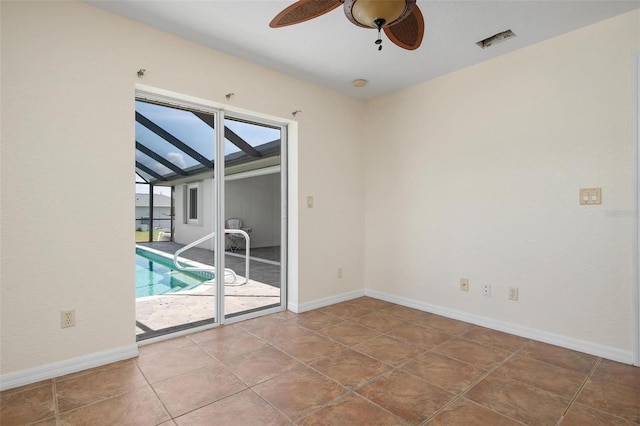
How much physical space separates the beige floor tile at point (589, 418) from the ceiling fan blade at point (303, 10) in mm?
2466

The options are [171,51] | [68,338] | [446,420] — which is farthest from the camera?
[171,51]

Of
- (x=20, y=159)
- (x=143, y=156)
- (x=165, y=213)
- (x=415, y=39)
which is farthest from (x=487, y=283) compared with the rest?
(x=20, y=159)

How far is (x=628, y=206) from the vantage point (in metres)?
2.40

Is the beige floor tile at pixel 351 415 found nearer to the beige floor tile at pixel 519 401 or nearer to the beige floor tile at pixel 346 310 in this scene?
the beige floor tile at pixel 519 401

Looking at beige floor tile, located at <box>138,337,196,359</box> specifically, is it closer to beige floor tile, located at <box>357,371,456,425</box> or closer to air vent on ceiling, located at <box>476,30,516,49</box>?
beige floor tile, located at <box>357,371,456,425</box>

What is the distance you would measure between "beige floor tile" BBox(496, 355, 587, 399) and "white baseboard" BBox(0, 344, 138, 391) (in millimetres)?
2736

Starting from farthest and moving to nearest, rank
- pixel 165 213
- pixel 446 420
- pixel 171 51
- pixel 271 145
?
pixel 271 145 → pixel 165 213 → pixel 171 51 → pixel 446 420

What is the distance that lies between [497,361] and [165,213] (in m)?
3.02

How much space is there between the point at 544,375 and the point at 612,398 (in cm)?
35

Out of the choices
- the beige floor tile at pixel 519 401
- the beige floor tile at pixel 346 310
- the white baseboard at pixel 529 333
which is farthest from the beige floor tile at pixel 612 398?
the beige floor tile at pixel 346 310

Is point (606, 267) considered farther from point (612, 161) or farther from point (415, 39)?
point (415, 39)

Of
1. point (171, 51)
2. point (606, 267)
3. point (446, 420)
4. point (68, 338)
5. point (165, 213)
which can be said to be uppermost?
→ point (171, 51)

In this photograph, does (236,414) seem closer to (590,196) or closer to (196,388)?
(196,388)

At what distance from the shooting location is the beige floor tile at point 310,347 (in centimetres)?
252
